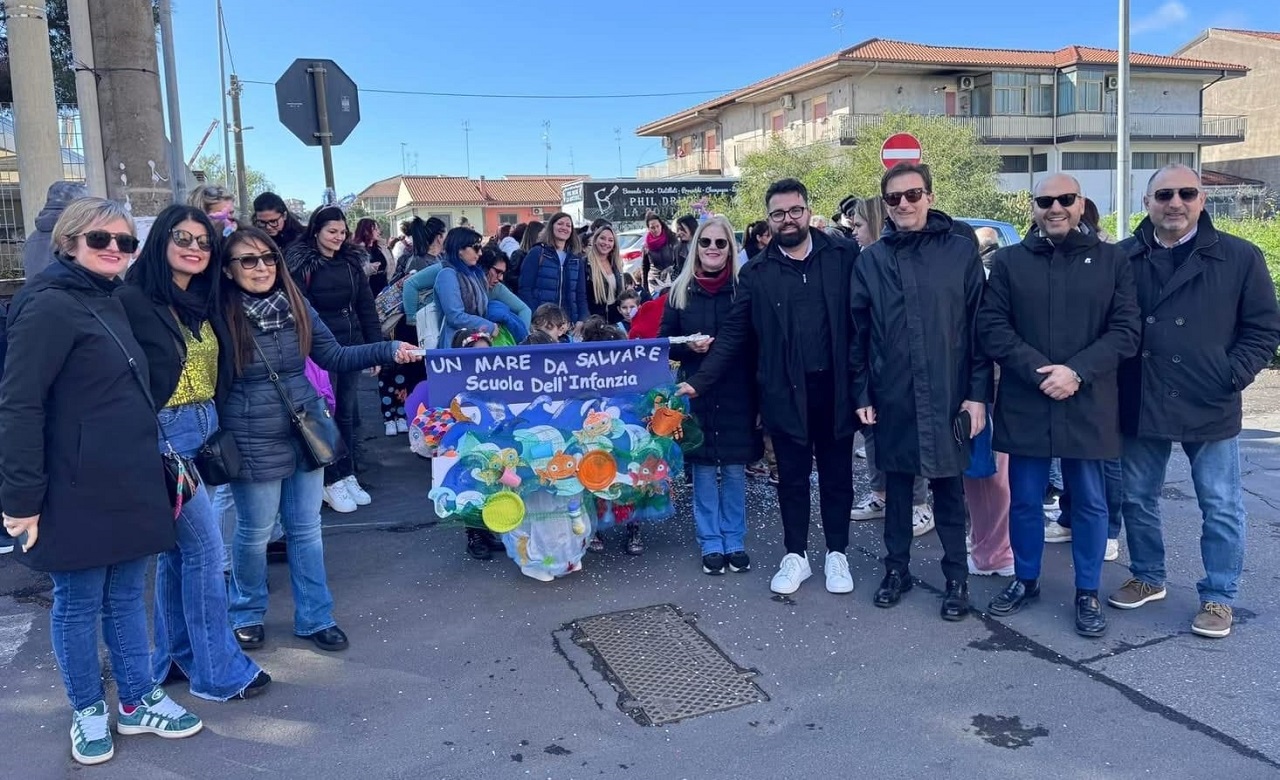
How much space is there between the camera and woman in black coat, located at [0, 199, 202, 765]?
115 inches

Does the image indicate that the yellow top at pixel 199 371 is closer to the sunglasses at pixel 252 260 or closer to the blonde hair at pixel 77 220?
the sunglasses at pixel 252 260

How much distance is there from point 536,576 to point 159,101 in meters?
4.88

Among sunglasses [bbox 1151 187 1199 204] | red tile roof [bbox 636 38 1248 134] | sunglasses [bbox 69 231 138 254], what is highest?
red tile roof [bbox 636 38 1248 134]

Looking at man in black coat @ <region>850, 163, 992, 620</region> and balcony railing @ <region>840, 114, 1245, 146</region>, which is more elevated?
balcony railing @ <region>840, 114, 1245, 146</region>

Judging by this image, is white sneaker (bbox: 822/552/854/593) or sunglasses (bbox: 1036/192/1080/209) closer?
sunglasses (bbox: 1036/192/1080/209)

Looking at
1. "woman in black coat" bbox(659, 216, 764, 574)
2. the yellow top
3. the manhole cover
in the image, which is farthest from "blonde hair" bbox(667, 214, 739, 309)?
the yellow top

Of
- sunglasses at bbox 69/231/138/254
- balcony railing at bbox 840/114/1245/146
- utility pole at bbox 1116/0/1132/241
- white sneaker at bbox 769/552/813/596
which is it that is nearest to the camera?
sunglasses at bbox 69/231/138/254

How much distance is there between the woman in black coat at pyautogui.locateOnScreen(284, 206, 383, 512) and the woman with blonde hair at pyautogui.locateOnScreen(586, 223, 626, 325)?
2.26 meters

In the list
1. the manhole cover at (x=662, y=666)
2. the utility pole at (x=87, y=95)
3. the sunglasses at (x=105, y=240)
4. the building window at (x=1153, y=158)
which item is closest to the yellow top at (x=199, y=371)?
the sunglasses at (x=105, y=240)

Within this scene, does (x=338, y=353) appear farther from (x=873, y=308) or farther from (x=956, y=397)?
(x=956, y=397)

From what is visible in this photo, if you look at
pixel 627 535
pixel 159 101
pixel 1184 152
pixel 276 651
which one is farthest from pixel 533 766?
pixel 1184 152

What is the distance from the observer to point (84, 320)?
119 inches

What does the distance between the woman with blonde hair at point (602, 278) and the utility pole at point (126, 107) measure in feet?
10.9

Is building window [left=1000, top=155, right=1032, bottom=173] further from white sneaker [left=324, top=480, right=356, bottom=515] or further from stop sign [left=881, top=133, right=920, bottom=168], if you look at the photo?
white sneaker [left=324, top=480, right=356, bottom=515]
